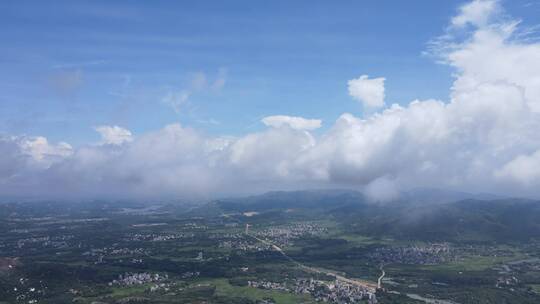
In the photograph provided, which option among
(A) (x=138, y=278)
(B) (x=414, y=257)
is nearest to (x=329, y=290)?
(A) (x=138, y=278)

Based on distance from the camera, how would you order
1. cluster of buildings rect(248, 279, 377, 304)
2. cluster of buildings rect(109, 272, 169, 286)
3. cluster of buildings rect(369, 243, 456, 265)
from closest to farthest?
cluster of buildings rect(248, 279, 377, 304)
cluster of buildings rect(109, 272, 169, 286)
cluster of buildings rect(369, 243, 456, 265)

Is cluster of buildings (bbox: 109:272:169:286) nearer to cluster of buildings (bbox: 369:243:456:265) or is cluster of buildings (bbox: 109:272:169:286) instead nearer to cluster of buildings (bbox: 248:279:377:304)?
cluster of buildings (bbox: 248:279:377:304)

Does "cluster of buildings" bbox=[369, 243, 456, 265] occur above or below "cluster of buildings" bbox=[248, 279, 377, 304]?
above

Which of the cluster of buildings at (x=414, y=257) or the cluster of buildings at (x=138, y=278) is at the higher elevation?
the cluster of buildings at (x=414, y=257)

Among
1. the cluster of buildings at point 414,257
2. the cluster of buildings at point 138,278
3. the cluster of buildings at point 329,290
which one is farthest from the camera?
the cluster of buildings at point 414,257

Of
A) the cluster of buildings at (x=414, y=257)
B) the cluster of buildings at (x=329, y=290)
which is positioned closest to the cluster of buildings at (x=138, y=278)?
the cluster of buildings at (x=329, y=290)

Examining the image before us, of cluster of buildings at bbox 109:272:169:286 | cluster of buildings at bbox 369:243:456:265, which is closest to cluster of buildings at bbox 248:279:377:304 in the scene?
cluster of buildings at bbox 109:272:169:286

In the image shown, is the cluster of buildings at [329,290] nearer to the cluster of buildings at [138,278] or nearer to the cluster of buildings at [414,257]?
the cluster of buildings at [138,278]

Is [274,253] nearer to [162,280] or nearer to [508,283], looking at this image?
[162,280]

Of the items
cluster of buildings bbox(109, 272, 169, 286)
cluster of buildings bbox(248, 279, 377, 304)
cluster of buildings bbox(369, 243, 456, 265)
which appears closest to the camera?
cluster of buildings bbox(248, 279, 377, 304)

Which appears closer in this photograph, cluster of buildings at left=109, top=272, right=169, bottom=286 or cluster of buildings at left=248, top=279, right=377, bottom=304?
cluster of buildings at left=248, top=279, right=377, bottom=304

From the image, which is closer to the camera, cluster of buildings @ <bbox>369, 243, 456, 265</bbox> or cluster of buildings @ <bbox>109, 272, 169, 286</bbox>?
cluster of buildings @ <bbox>109, 272, 169, 286</bbox>
